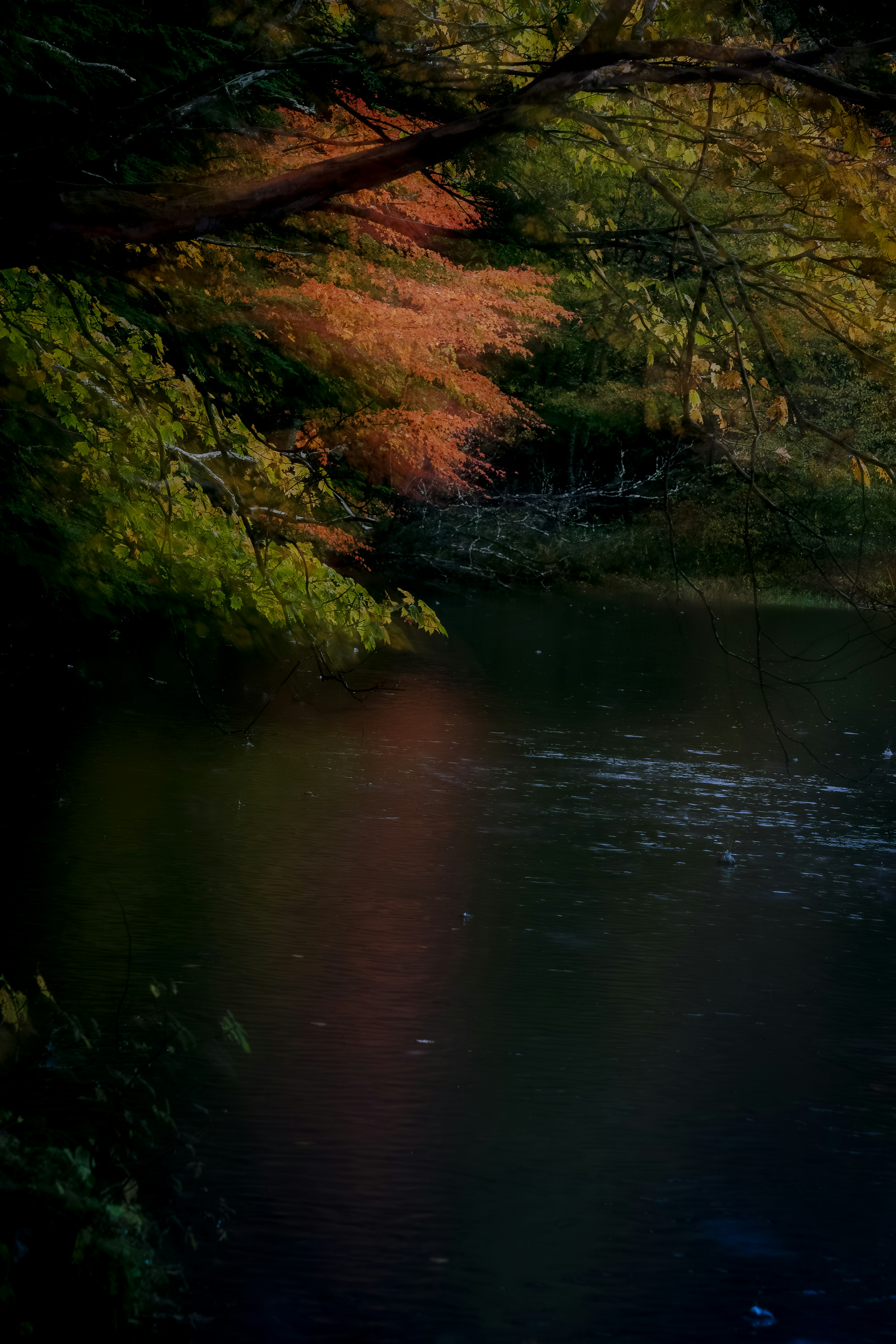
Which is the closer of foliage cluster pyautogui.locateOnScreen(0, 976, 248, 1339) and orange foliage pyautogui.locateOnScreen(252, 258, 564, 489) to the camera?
foliage cluster pyautogui.locateOnScreen(0, 976, 248, 1339)

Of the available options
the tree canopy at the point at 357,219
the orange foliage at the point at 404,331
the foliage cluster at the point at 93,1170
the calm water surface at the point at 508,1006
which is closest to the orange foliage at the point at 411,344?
the orange foliage at the point at 404,331

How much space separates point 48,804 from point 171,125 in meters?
5.02

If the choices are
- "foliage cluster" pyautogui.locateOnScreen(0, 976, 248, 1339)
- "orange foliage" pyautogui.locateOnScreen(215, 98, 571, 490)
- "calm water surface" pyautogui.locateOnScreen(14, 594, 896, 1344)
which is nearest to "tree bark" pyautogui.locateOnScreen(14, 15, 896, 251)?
"calm water surface" pyautogui.locateOnScreen(14, 594, 896, 1344)

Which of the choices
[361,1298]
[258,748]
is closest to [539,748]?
[258,748]

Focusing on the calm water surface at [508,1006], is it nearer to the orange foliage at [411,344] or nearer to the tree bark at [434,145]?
the tree bark at [434,145]

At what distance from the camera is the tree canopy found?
4.10 meters

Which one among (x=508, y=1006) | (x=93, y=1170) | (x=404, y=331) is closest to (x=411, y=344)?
(x=404, y=331)

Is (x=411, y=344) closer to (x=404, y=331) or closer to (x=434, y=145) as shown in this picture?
(x=404, y=331)

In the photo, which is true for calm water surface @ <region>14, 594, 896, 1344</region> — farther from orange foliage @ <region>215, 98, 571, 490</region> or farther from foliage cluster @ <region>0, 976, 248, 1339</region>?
orange foliage @ <region>215, 98, 571, 490</region>

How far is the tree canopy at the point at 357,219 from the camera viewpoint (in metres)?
4.10

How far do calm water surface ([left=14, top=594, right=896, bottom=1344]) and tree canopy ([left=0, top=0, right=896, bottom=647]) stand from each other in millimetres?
1157

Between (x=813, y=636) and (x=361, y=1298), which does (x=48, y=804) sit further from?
(x=813, y=636)

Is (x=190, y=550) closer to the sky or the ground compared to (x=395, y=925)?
closer to the sky

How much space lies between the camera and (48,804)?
351 inches
